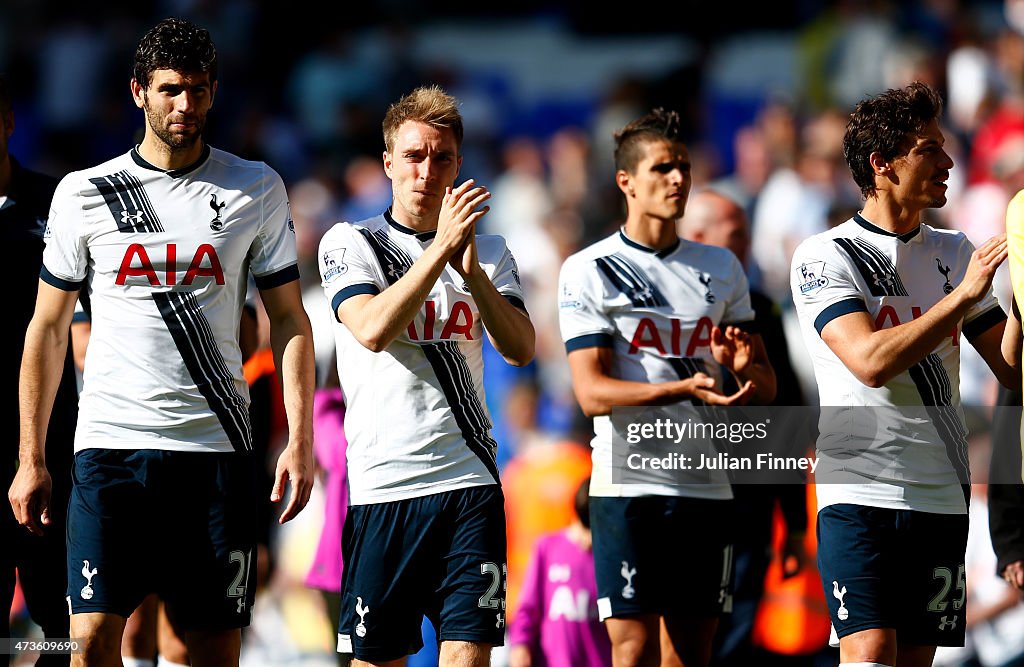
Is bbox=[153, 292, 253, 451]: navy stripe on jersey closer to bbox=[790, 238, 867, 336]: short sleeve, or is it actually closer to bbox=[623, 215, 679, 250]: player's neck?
bbox=[623, 215, 679, 250]: player's neck

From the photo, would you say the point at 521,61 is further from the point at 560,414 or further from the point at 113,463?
the point at 113,463

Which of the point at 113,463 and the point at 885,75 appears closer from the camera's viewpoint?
the point at 113,463

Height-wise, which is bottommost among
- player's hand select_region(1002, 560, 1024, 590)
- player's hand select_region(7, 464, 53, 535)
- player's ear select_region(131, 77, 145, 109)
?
player's hand select_region(1002, 560, 1024, 590)

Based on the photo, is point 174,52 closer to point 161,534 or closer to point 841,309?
point 161,534

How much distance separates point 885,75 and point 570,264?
8357 millimetres

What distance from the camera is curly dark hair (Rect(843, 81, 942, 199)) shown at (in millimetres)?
5746

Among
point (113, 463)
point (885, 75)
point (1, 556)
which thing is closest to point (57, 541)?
point (1, 556)

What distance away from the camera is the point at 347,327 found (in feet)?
18.4

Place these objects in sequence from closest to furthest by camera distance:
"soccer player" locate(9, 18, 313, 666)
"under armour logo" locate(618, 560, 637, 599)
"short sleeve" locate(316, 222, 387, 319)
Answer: "soccer player" locate(9, 18, 313, 666), "short sleeve" locate(316, 222, 387, 319), "under armour logo" locate(618, 560, 637, 599)

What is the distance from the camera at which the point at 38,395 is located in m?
5.54

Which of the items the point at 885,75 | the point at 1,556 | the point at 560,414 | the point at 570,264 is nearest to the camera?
the point at 1,556

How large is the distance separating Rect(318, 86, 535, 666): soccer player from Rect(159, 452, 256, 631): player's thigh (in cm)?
44

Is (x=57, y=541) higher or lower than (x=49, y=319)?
lower

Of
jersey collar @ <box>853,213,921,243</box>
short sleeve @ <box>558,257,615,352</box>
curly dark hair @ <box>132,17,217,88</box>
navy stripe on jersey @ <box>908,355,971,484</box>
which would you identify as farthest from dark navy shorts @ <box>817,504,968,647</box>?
curly dark hair @ <box>132,17,217,88</box>
